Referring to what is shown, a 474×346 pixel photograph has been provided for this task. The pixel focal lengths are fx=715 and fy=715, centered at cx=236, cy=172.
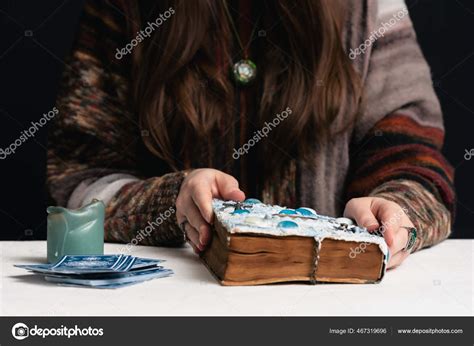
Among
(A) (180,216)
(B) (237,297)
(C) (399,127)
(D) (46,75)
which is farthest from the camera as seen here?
(D) (46,75)

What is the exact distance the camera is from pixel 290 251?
877mm

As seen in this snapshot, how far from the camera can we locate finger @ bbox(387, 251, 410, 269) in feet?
3.33

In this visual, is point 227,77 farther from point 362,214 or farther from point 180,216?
point 362,214

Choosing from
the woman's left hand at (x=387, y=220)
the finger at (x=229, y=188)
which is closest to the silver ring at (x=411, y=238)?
the woman's left hand at (x=387, y=220)

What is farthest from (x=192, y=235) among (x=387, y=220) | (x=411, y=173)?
(x=411, y=173)

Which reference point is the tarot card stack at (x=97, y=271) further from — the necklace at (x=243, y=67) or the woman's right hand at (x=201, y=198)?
the necklace at (x=243, y=67)

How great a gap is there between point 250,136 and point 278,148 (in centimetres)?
7

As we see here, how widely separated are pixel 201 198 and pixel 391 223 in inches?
10.7

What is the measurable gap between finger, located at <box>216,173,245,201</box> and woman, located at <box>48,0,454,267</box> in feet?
1.11

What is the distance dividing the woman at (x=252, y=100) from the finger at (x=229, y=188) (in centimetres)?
34

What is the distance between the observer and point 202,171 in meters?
1.11

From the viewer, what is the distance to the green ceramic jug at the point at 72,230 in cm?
98

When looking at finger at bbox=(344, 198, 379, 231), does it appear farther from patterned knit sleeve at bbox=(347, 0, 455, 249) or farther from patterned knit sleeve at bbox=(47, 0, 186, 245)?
patterned knit sleeve at bbox=(47, 0, 186, 245)

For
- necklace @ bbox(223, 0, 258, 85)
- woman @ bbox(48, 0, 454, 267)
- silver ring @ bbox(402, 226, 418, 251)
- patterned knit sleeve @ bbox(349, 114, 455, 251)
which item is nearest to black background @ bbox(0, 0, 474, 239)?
woman @ bbox(48, 0, 454, 267)
